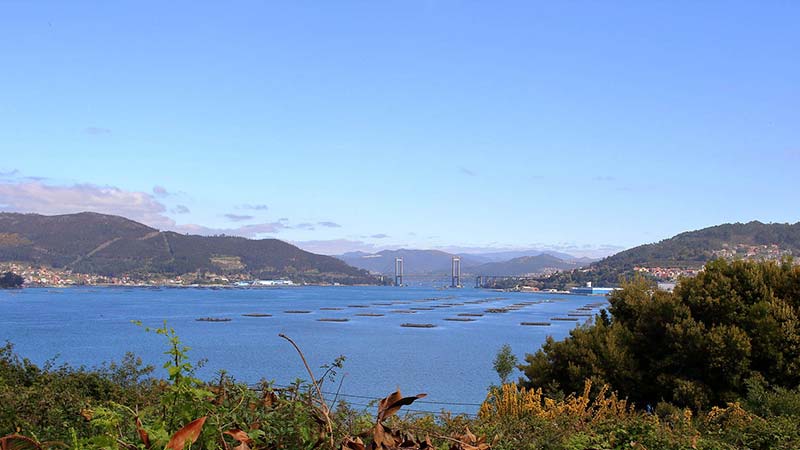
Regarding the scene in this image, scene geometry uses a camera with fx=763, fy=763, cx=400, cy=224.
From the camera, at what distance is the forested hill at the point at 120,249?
170 metres

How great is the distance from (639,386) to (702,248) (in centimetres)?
12842

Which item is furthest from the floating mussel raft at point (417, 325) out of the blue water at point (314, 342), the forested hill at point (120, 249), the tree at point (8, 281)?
the forested hill at point (120, 249)

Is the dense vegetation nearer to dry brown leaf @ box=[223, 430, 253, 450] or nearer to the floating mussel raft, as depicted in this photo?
dry brown leaf @ box=[223, 430, 253, 450]

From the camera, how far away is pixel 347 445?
183cm

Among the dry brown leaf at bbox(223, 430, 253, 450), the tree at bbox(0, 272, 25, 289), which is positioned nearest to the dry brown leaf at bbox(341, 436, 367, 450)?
the dry brown leaf at bbox(223, 430, 253, 450)

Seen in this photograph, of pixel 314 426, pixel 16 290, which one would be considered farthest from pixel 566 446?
pixel 16 290

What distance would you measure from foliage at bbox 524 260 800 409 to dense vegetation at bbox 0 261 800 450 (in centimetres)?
2

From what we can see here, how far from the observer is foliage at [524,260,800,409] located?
1149cm

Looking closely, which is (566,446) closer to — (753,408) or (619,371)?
(753,408)

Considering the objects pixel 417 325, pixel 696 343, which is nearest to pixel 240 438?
pixel 696 343

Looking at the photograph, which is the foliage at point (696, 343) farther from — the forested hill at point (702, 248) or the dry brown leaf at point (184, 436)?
the forested hill at point (702, 248)

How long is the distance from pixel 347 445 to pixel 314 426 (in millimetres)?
430

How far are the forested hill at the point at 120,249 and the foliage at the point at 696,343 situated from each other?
165 metres

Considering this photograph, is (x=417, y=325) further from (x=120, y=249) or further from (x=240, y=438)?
(x=120, y=249)
